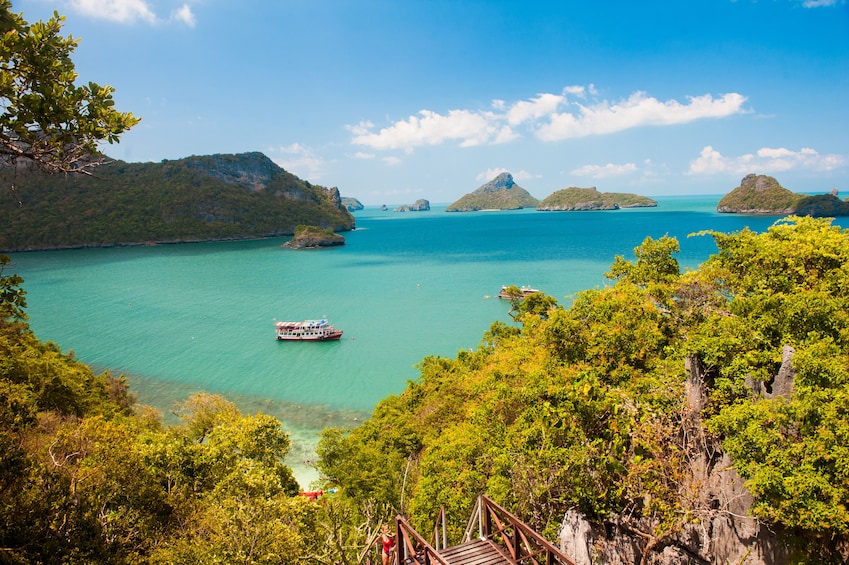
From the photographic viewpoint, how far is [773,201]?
149500 mm

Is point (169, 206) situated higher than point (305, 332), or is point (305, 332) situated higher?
point (169, 206)

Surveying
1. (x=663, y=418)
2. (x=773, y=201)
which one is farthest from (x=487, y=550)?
(x=773, y=201)

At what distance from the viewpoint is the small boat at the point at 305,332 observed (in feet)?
132

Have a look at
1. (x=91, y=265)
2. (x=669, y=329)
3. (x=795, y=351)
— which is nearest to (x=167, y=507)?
(x=795, y=351)

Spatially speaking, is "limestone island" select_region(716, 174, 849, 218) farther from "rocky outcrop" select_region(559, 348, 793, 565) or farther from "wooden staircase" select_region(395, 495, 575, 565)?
"wooden staircase" select_region(395, 495, 575, 565)

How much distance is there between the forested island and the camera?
301 inches

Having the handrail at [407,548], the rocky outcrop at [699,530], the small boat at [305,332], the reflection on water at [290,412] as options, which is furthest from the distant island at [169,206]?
the rocky outcrop at [699,530]

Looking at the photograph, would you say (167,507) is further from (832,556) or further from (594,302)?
(594,302)

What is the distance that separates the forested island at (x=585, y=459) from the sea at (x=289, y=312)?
9.43m

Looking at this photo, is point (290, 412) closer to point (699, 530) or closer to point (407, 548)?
point (407, 548)

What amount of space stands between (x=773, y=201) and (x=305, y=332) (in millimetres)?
170685

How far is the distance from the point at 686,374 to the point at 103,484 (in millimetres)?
13538

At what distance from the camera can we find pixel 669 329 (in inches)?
635

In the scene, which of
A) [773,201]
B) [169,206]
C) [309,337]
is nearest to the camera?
[309,337]
